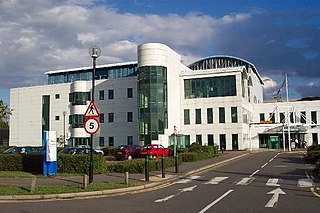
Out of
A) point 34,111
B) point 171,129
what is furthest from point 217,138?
point 34,111

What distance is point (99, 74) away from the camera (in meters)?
80.6

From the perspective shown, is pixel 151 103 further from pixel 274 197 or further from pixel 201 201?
pixel 201 201

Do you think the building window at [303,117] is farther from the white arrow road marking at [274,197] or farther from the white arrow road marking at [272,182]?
the white arrow road marking at [274,197]

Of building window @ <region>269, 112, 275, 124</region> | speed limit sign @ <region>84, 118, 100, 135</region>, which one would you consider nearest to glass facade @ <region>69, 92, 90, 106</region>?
building window @ <region>269, 112, 275, 124</region>

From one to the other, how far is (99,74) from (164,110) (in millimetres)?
29369

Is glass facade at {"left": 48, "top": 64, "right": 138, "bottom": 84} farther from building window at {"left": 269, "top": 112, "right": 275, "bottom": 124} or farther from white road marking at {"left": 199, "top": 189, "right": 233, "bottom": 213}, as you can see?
white road marking at {"left": 199, "top": 189, "right": 233, "bottom": 213}

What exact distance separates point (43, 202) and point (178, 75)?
51823mm

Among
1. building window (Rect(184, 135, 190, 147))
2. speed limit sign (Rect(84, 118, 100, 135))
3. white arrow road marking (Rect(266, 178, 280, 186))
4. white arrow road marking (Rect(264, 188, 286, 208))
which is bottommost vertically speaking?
white arrow road marking (Rect(266, 178, 280, 186))

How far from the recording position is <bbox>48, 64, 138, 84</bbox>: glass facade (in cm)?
7756

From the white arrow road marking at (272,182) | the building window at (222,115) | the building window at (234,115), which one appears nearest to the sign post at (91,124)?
the white arrow road marking at (272,182)

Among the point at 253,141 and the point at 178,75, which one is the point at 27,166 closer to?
the point at 178,75

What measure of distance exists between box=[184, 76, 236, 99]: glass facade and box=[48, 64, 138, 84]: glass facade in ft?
56.2

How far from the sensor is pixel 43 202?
11.7 metres

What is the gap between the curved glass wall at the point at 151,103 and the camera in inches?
2120
